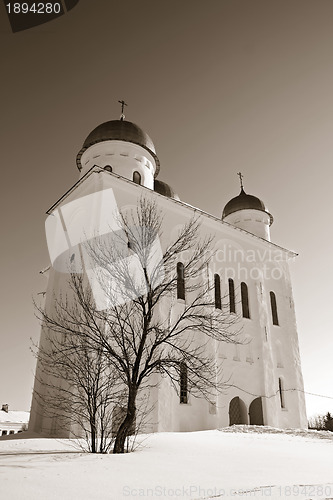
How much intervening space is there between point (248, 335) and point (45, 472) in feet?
46.5

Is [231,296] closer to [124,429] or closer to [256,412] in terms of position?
[256,412]

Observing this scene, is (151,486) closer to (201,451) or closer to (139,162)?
(201,451)

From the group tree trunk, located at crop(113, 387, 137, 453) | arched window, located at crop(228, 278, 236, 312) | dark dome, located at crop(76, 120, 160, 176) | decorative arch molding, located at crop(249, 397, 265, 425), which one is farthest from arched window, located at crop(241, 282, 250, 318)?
tree trunk, located at crop(113, 387, 137, 453)

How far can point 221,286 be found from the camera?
59.2ft

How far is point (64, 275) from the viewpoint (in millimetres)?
16328

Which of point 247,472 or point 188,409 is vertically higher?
point 188,409

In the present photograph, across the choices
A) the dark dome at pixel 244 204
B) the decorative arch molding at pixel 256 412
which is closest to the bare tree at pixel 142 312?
the decorative arch molding at pixel 256 412

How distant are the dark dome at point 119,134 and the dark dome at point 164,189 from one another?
2.62 m

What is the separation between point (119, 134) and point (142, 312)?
10617 mm

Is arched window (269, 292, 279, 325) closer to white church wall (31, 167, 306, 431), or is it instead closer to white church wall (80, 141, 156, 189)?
white church wall (31, 167, 306, 431)

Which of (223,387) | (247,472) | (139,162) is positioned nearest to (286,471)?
(247,472)

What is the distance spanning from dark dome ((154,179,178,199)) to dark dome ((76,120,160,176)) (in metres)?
2.62

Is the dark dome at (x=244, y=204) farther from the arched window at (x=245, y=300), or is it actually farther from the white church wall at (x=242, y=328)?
the arched window at (x=245, y=300)

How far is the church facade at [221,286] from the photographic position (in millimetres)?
15039
